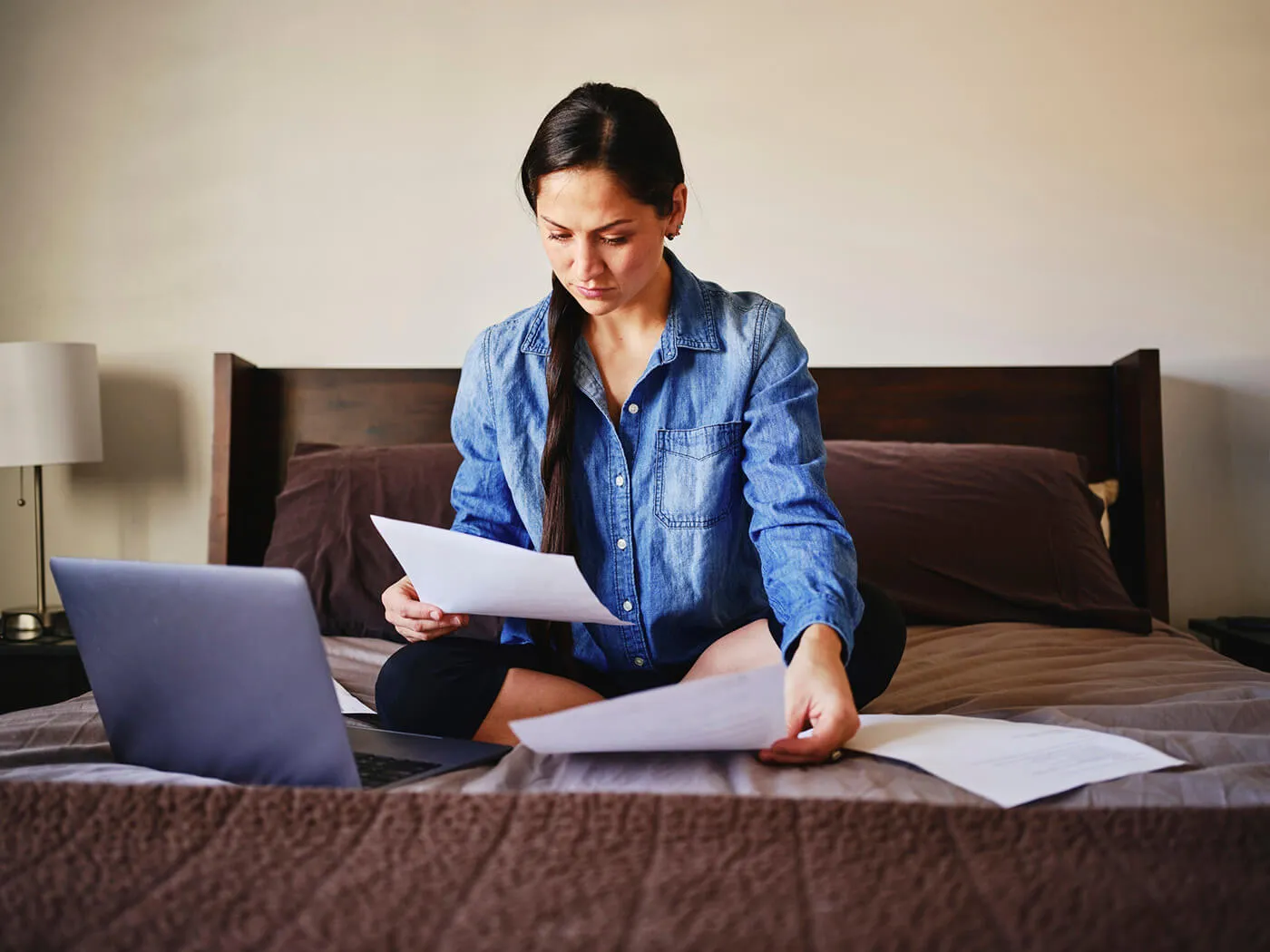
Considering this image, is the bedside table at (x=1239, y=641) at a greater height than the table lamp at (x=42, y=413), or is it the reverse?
the table lamp at (x=42, y=413)

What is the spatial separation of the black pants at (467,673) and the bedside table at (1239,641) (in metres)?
1.20

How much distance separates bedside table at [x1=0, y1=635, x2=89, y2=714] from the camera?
84.4 inches

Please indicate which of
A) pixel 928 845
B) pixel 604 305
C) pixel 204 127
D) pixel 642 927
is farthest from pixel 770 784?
pixel 204 127

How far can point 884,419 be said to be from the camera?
2.39 m

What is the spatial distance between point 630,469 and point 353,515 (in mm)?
926

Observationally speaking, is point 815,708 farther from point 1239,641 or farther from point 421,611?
point 1239,641

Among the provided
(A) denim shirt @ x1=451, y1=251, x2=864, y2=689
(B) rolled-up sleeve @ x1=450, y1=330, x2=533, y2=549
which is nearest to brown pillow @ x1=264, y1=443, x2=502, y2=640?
(B) rolled-up sleeve @ x1=450, y1=330, x2=533, y2=549

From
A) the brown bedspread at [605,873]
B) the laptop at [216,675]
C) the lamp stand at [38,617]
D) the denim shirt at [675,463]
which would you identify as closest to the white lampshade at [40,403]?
the lamp stand at [38,617]

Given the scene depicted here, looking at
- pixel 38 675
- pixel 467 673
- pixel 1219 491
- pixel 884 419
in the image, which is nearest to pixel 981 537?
pixel 884 419

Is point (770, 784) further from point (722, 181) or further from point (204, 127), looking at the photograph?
point (204, 127)

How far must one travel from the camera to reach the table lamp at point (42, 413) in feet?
7.32

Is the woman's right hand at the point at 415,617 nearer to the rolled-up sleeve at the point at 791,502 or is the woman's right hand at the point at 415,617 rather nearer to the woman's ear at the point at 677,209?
the rolled-up sleeve at the point at 791,502

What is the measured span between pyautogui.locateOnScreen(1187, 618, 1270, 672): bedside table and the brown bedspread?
1.62m

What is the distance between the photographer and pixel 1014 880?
619 mm
